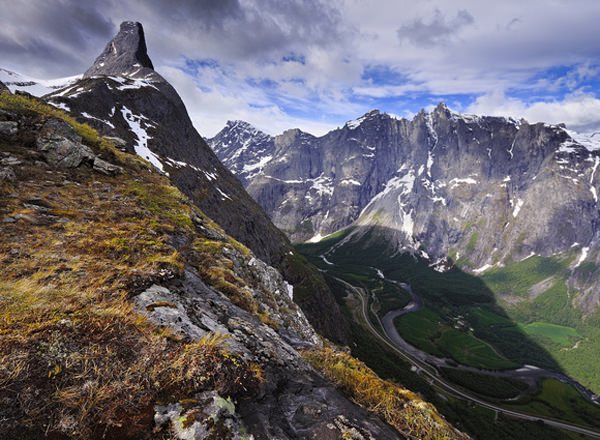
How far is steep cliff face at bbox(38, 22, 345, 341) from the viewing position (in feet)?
273

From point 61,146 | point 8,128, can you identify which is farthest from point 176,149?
point 61,146

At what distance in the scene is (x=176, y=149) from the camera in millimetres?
111000

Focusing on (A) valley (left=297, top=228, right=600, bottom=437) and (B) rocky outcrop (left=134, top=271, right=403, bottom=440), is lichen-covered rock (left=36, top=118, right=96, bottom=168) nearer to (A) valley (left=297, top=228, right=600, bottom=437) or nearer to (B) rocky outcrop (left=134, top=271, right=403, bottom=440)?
(B) rocky outcrop (left=134, top=271, right=403, bottom=440)

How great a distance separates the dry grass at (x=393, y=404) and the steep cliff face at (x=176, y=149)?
74937mm

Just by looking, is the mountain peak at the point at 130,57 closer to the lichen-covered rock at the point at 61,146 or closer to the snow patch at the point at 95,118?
the snow patch at the point at 95,118

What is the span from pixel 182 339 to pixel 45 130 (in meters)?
21.2

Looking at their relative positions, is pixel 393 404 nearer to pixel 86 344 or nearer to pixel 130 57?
pixel 86 344

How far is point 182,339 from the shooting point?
5.80 m

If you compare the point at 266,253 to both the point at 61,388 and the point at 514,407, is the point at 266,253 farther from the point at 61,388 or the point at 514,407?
the point at 514,407

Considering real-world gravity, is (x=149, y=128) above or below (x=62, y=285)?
above

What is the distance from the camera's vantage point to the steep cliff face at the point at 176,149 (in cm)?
8312

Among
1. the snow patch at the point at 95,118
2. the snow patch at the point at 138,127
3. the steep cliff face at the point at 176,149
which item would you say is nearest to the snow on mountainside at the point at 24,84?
the steep cliff face at the point at 176,149

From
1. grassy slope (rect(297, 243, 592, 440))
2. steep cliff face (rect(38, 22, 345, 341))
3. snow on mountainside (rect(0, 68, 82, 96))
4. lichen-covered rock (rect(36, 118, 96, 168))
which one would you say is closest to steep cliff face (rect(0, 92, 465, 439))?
lichen-covered rock (rect(36, 118, 96, 168))

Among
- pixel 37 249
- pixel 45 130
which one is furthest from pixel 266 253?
pixel 37 249
